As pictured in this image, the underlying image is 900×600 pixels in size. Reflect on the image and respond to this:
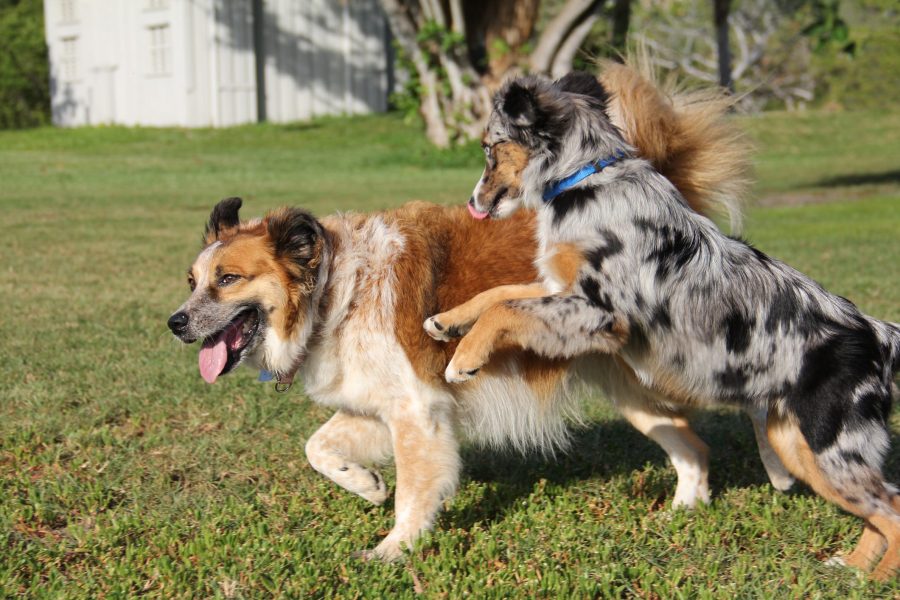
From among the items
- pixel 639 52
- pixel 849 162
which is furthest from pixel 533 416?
pixel 849 162

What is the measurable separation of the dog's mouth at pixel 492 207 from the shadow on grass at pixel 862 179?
21227 mm

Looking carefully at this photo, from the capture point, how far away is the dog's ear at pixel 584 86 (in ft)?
16.4

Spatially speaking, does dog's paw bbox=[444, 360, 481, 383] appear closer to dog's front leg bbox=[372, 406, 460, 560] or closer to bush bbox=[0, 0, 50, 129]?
dog's front leg bbox=[372, 406, 460, 560]

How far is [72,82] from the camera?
4372cm

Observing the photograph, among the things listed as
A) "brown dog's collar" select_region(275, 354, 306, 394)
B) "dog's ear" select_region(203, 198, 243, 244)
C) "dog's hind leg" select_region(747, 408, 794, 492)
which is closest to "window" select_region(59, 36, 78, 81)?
"dog's ear" select_region(203, 198, 243, 244)

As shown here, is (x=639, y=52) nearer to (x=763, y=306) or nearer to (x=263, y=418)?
(x=763, y=306)

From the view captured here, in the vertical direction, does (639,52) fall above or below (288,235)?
above

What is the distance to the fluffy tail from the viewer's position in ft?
17.1

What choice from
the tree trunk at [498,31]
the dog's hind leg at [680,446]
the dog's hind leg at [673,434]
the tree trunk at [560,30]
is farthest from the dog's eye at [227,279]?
the tree trunk at [498,31]

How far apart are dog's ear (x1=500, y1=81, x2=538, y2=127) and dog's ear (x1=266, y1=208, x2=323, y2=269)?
109cm

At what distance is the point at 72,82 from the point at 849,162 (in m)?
31.5

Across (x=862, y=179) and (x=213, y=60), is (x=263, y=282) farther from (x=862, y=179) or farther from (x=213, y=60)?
(x=213, y=60)

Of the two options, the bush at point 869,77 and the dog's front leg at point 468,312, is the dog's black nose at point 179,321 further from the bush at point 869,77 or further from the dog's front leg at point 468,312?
the bush at point 869,77

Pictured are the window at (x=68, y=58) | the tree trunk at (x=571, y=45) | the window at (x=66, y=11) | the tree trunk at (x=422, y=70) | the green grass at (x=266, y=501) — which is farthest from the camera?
the window at (x=68, y=58)
